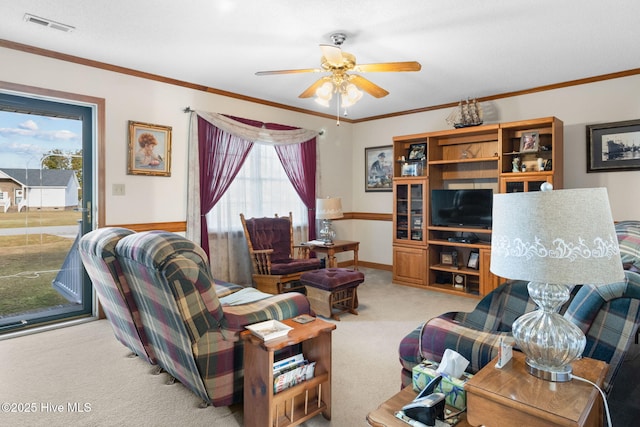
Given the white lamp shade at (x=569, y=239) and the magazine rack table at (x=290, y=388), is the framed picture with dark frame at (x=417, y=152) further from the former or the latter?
the white lamp shade at (x=569, y=239)

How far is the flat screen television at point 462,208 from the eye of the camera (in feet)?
15.9

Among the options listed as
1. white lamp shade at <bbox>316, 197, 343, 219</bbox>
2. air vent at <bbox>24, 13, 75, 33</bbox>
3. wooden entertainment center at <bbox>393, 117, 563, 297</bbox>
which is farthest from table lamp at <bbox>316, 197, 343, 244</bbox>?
air vent at <bbox>24, 13, 75, 33</bbox>

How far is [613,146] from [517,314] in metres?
3.31

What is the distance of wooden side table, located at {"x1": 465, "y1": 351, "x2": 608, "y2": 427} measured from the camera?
1.10m

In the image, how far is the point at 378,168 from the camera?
6.47 m

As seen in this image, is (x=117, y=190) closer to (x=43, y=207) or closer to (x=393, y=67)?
(x=43, y=207)

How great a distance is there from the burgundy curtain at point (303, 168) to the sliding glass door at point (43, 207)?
98.7 inches

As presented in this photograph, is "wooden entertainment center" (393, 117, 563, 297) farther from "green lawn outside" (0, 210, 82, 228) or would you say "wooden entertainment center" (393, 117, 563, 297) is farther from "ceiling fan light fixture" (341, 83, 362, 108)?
"green lawn outside" (0, 210, 82, 228)

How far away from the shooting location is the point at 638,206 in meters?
4.18

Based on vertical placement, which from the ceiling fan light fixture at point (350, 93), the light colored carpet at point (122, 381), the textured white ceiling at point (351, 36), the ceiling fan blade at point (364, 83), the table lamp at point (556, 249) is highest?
the textured white ceiling at point (351, 36)

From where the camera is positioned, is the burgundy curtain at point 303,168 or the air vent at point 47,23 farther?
the burgundy curtain at point 303,168

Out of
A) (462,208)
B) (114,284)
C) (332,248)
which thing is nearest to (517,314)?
(114,284)

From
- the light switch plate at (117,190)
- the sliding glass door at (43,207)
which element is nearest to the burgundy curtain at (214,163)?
the light switch plate at (117,190)

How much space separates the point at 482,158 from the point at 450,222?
92 centimetres
